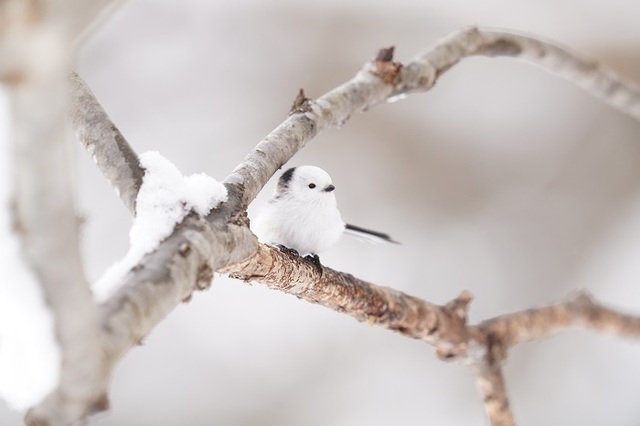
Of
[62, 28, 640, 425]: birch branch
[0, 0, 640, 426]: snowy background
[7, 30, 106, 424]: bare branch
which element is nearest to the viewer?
[7, 30, 106, 424]: bare branch

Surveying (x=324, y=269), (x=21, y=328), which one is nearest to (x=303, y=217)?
(x=324, y=269)

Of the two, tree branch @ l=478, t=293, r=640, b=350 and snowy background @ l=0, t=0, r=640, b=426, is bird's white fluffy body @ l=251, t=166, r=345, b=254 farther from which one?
snowy background @ l=0, t=0, r=640, b=426

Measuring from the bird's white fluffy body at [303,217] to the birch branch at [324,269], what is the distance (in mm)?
171

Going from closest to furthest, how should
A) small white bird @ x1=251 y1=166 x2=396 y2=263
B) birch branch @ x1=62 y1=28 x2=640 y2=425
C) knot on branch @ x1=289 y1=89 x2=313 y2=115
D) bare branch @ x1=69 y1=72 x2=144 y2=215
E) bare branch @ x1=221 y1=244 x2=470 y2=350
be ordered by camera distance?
birch branch @ x1=62 y1=28 x2=640 y2=425 → bare branch @ x1=69 y1=72 x2=144 y2=215 → bare branch @ x1=221 y1=244 x2=470 y2=350 → knot on branch @ x1=289 y1=89 x2=313 y2=115 → small white bird @ x1=251 y1=166 x2=396 y2=263

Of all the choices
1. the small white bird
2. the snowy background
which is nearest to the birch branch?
the small white bird

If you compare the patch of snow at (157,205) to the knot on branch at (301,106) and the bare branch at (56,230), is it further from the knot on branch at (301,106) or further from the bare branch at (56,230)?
the knot on branch at (301,106)

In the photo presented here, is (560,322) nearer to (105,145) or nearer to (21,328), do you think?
(105,145)

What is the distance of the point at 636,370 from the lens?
311cm

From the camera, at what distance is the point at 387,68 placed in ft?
4.70

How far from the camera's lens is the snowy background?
292 centimetres

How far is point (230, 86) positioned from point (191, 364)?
138cm

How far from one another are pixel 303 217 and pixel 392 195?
5.42 feet

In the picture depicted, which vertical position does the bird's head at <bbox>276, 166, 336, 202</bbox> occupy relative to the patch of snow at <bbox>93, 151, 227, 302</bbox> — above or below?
above

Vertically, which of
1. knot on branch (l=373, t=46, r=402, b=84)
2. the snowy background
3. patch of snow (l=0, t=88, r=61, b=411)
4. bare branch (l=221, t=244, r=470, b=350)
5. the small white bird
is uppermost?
the snowy background
